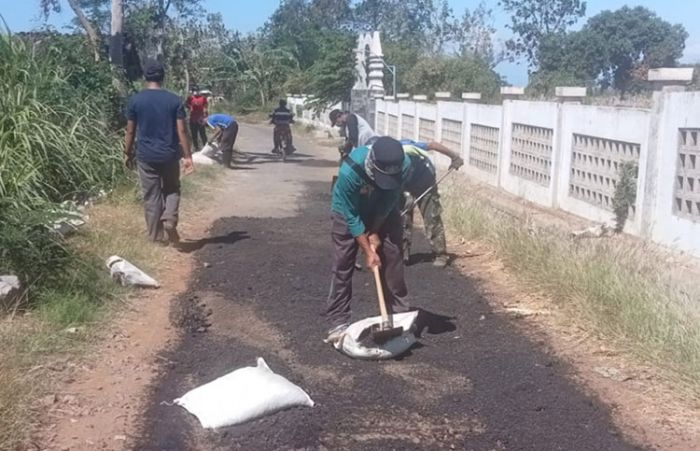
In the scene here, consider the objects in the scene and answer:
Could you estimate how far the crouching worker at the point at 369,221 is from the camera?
571 centimetres

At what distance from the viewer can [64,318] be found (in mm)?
6289

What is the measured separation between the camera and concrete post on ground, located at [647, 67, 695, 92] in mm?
9383

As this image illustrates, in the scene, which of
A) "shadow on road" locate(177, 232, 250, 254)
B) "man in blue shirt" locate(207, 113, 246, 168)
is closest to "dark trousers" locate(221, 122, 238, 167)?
"man in blue shirt" locate(207, 113, 246, 168)

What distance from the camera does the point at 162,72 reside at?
939 centimetres

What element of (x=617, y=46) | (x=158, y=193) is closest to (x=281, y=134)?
(x=158, y=193)

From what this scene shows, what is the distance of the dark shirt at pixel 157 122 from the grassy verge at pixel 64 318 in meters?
0.87

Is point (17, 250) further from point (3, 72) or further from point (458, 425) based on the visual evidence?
point (3, 72)

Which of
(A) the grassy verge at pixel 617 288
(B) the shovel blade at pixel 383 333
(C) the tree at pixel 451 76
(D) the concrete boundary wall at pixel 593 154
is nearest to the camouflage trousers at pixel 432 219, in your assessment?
(A) the grassy verge at pixel 617 288

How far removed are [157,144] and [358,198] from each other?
12.7 feet

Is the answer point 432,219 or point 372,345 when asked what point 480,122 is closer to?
point 432,219

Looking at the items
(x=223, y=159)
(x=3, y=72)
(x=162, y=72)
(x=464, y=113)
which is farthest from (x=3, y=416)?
(x=223, y=159)

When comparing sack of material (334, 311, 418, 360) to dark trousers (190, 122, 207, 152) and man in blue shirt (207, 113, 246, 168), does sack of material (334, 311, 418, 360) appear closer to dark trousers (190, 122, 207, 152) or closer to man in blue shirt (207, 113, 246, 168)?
man in blue shirt (207, 113, 246, 168)

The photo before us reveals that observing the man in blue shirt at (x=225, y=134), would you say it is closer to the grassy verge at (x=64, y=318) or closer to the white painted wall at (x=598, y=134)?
the white painted wall at (x=598, y=134)

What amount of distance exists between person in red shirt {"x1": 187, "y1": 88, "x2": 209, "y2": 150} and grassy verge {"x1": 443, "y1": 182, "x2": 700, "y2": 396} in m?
12.5
